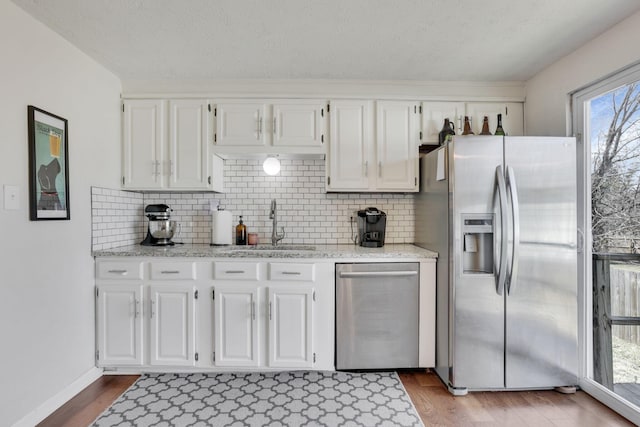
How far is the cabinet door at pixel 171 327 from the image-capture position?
2.36m

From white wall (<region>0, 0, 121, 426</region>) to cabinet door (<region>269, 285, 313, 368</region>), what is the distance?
4.44 ft

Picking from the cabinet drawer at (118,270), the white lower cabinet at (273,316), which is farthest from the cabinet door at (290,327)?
the cabinet drawer at (118,270)

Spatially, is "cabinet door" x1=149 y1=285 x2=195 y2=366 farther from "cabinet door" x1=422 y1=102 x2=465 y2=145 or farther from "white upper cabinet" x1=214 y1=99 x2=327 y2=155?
"cabinet door" x1=422 y1=102 x2=465 y2=145

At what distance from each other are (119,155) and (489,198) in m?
2.93

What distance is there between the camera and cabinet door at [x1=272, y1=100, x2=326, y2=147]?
105 inches

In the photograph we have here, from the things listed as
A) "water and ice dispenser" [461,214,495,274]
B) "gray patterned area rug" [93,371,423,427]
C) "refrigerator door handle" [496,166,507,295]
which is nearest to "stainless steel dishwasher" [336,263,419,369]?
"gray patterned area rug" [93,371,423,427]

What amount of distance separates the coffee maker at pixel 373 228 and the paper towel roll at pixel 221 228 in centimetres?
118

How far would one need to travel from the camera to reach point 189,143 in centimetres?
267

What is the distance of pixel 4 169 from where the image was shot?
1.69 meters

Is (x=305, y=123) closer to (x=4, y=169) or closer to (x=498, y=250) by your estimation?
(x=498, y=250)

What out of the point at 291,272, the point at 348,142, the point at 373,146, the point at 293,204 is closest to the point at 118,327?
the point at 291,272

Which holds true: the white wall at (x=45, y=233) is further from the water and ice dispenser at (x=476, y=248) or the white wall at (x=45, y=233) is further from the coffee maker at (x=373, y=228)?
the water and ice dispenser at (x=476, y=248)

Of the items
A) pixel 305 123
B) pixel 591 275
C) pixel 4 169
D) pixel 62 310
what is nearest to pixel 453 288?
pixel 591 275

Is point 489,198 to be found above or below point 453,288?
above
